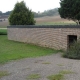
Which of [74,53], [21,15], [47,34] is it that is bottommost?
[74,53]

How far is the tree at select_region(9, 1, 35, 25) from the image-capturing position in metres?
35.1

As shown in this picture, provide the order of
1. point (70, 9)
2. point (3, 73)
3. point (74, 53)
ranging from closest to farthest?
point (3, 73)
point (74, 53)
point (70, 9)

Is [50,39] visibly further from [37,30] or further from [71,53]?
[71,53]

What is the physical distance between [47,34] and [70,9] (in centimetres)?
1033

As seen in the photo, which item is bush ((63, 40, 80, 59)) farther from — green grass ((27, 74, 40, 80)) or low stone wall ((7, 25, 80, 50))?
green grass ((27, 74, 40, 80))

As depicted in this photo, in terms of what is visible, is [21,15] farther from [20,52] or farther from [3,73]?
[3,73]

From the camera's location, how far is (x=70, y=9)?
3247cm

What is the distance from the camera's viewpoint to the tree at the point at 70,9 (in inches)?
1238

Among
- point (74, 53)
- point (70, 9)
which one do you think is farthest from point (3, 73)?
point (70, 9)

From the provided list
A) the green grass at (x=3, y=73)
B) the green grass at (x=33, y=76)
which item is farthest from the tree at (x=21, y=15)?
the green grass at (x=33, y=76)

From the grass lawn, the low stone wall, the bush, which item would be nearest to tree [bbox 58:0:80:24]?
the low stone wall

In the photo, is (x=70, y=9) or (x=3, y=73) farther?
(x=70, y=9)

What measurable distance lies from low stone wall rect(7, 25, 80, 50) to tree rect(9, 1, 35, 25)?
454 cm

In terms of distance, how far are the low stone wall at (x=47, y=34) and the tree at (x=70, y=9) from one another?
7.54 meters
